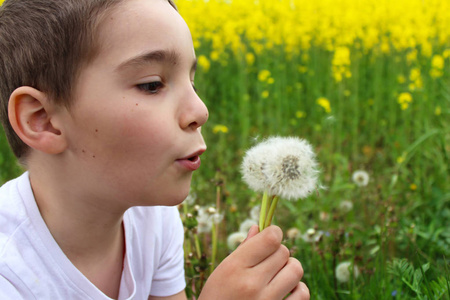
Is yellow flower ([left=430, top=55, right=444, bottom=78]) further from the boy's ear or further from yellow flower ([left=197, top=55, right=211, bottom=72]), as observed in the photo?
the boy's ear

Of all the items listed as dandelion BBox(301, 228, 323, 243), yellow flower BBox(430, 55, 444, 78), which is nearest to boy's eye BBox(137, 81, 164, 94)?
dandelion BBox(301, 228, 323, 243)

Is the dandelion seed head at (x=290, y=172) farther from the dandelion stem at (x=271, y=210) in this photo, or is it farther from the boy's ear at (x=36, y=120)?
the boy's ear at (x=36, y=120)

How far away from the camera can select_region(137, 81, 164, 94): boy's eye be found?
1066 millimetres

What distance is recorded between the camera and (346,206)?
2.48m

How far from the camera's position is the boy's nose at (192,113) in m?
1.07

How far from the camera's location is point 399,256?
2066 mm

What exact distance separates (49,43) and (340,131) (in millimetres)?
2692

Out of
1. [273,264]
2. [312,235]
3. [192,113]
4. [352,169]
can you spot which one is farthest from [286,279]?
[352,169]

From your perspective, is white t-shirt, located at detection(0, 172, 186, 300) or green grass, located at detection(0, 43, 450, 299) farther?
green grass, located at detection(0, 43, 450, 299)

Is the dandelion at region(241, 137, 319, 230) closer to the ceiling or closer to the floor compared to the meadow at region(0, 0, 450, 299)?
closer to the ceiling

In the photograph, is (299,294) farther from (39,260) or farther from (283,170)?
(39,260)

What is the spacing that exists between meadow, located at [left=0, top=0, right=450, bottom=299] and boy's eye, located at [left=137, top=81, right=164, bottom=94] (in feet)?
2.02

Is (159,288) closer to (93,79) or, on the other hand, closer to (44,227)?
(44,227)

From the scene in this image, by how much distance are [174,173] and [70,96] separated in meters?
0.28
